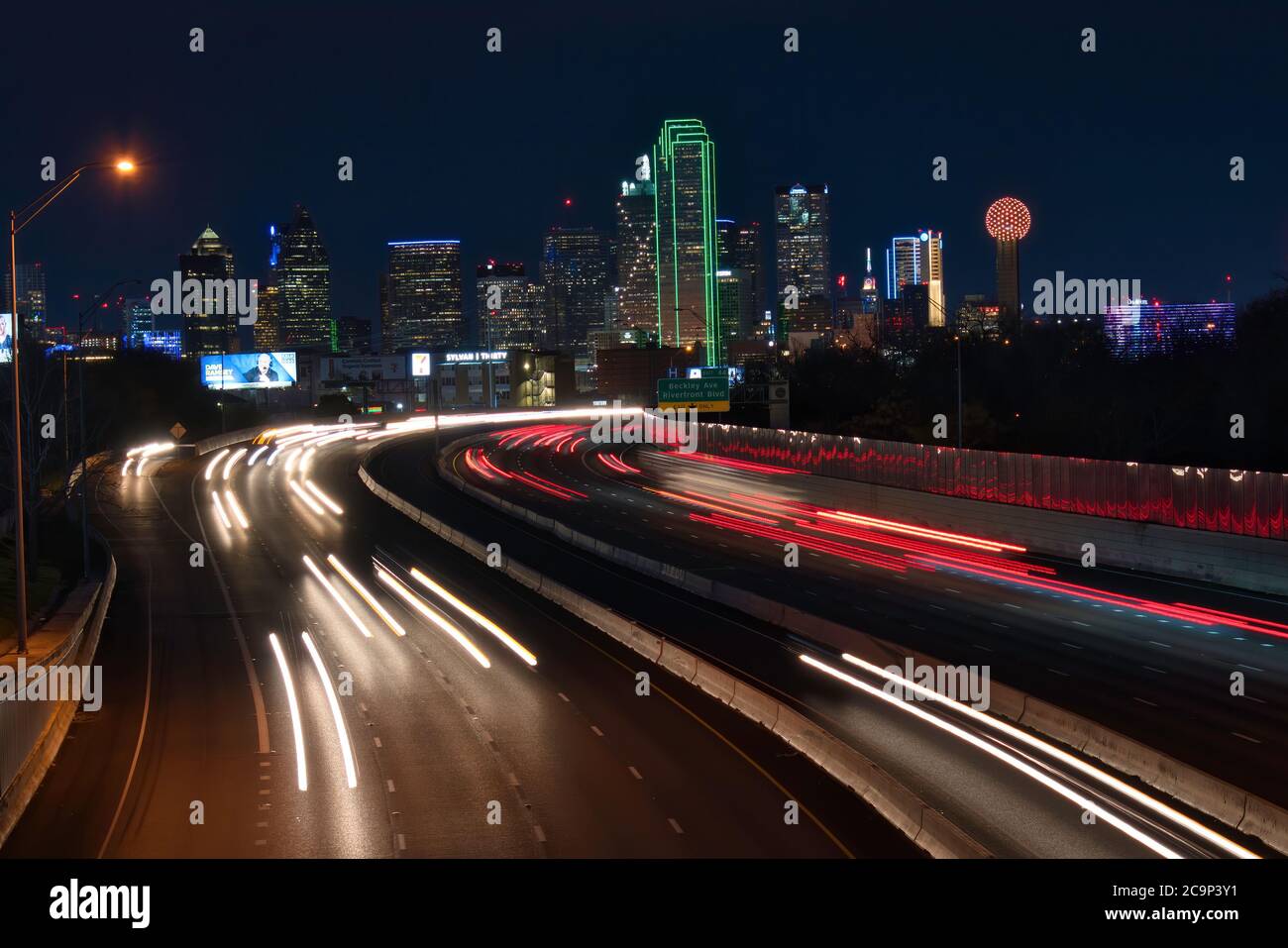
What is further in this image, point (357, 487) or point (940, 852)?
point (357, 487)

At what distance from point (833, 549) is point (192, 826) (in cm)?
3098

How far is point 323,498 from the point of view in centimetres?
6550

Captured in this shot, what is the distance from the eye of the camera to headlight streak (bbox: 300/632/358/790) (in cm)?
2038

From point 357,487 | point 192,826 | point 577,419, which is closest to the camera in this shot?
point 192,826

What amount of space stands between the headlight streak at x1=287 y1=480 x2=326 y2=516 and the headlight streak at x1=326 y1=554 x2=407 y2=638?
13262mm

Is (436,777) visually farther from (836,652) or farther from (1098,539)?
(1098,539)

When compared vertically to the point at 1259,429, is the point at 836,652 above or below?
below

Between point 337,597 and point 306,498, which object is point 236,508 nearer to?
point 306,498

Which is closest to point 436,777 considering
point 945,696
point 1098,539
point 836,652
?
point 945,696

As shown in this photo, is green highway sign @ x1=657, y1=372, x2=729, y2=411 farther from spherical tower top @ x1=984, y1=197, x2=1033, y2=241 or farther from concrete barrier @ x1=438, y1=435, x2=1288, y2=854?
spherical tower top @ x1=984, y1=197, x2=1033, y2=241

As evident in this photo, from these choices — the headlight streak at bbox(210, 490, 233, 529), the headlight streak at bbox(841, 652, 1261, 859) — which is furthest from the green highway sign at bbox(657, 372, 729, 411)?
the headlight streak at bbox(841, 652, 1261, 859)

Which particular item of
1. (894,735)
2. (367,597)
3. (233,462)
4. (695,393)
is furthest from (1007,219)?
(894,735)
